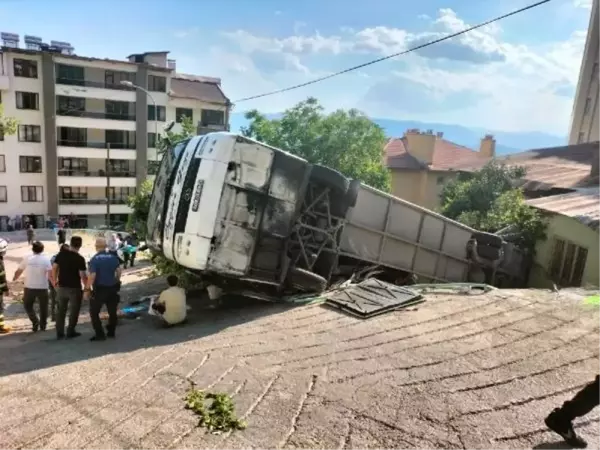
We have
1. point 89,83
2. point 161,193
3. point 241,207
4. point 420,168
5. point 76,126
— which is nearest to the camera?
point 241,207

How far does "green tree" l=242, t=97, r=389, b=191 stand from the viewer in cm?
2559

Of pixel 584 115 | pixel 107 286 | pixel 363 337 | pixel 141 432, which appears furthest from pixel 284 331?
pixel 584 115

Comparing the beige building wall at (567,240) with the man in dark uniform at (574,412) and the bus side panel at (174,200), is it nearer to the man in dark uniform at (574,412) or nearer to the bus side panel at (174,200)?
the man in dark uniform at (574,412)

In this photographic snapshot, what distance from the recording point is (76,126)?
116ft

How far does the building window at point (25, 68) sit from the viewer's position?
33156 millimetres

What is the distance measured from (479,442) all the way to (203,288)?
691 cm

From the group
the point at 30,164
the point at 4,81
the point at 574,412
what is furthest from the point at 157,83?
the point at 574,412

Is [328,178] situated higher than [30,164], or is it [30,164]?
[328,178]

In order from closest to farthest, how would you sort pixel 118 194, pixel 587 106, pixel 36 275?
1. pixel 36 275
2. pixel 118 194
3. pixel 587 106

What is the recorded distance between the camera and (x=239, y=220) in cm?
734

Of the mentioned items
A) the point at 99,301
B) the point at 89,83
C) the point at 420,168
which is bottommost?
the point at 99,301

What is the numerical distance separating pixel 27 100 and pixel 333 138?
23347 mm

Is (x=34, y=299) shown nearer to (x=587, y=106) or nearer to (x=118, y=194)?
(x=118, y=194)

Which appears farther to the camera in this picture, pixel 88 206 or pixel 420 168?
pixel 88 206
